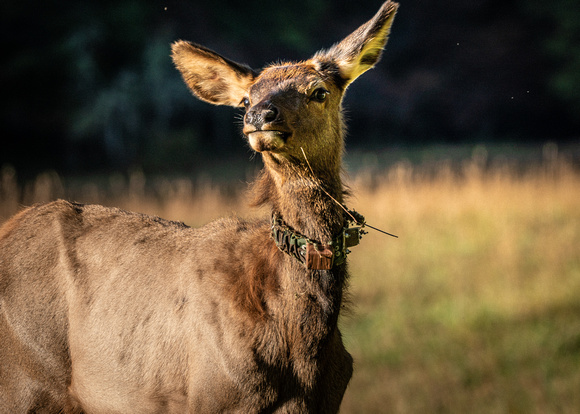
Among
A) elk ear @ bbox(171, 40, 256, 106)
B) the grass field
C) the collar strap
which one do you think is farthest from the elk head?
the grass field

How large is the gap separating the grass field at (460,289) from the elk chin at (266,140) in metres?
0.66

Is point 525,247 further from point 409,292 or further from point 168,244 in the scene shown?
point 168,244

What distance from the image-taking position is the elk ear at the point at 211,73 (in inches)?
109

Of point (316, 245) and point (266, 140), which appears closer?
point (266, 140)

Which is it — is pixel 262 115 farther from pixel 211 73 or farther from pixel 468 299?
pixel 468 299

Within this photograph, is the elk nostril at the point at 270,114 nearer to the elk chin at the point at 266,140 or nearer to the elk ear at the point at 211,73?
the elk chin at the point at 266,140

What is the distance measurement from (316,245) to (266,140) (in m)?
0.51

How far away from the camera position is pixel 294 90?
2.45 metres

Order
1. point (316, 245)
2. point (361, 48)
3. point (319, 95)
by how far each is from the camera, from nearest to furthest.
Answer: point (316, 245) → point (319, 95) → point (361, 48)

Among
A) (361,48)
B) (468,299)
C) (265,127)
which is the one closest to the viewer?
(265,127)

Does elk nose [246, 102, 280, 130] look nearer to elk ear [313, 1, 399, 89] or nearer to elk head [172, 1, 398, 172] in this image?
elk head [172, 1, 398, 172]

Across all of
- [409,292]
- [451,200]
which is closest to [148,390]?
[409,292]

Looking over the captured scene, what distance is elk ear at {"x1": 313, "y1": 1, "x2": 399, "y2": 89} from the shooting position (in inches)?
103

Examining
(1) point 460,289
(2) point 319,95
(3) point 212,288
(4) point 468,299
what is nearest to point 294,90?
(2) point 319,95
